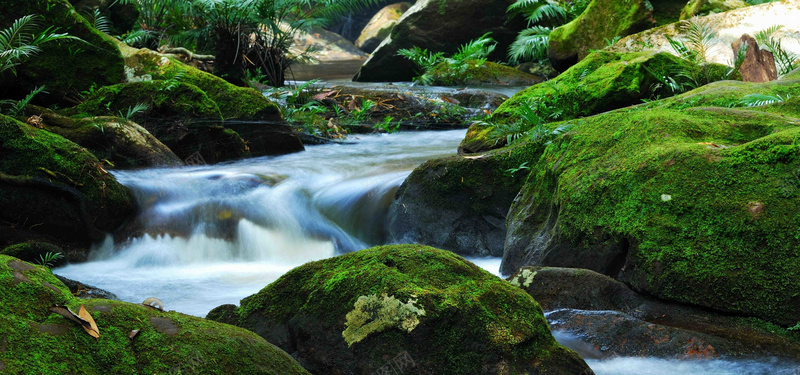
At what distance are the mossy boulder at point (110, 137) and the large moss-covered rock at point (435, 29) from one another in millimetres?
9306

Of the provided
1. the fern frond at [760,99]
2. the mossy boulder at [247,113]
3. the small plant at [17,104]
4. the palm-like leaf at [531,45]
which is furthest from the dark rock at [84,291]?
the palm-like leaf at [531,45]

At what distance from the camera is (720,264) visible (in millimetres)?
2678

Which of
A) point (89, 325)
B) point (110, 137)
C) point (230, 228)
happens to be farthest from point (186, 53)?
point (89, 325)

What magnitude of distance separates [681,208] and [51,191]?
14.5 ft

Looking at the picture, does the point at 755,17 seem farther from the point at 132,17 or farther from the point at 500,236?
the point at 132,17

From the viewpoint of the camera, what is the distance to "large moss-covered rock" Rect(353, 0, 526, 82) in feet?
48.7

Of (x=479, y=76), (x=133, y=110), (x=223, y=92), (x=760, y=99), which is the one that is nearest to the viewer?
(x=760, y=99)

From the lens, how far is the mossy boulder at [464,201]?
4.82 meters

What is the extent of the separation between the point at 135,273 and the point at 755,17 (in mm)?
8142

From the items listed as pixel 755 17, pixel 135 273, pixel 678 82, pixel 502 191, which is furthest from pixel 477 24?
pixel 135 273

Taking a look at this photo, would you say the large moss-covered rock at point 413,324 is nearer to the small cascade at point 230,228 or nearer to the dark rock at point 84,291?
the dark rock at point 84,291

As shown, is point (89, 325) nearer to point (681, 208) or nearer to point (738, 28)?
point (681, 208)

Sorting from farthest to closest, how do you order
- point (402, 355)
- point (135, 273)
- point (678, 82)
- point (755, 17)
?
1. point (755, 17)
2. point (678, 82)
3. point (135, 273)
4. point (402, 355)

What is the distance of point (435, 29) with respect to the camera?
15.1m
